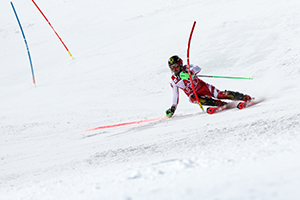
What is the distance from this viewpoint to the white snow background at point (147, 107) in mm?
2266

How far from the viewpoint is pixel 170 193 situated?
1.99 meters

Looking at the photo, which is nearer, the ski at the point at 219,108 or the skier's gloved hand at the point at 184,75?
the ski at the point at 219,108

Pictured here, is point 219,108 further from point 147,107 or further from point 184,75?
point 147,107

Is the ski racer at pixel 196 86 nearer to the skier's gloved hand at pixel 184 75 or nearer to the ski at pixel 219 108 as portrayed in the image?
the skier's gloved hand at pixel 184 75

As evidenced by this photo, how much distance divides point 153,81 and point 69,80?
3775mm

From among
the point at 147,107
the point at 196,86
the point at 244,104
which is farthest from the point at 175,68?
the point at 147,107

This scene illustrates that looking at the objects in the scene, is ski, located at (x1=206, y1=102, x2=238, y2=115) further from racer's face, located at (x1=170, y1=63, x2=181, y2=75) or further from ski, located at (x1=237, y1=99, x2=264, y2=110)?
racer's face, located at (x1=170, y1=63, x2=181, y2=75)

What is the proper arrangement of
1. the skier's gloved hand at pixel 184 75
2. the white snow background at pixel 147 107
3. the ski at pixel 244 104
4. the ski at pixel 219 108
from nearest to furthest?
the white snow background at pixel 147 107 < the ski at pixel 244 104 < the ski at pixel 219 108 < the skier's gloved hand at pixel 184 75

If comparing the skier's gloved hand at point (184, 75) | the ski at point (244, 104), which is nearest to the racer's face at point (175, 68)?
the skier's gloved hand at point (184, 75)

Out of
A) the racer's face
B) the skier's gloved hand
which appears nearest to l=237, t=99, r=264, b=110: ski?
the skier's gloved hand

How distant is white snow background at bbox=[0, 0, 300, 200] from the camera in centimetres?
227

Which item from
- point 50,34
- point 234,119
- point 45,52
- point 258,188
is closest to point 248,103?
point 234,119

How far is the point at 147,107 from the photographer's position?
8.05 m

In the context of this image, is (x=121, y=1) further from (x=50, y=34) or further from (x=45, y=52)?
(x=45, y=52)
